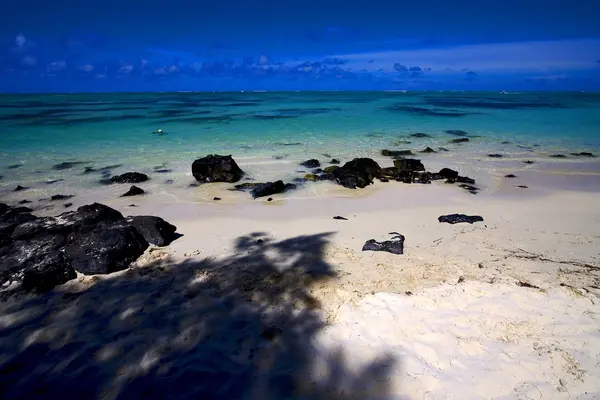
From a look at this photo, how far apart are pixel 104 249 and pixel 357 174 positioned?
284 inches

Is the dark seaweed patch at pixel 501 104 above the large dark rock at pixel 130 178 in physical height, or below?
above

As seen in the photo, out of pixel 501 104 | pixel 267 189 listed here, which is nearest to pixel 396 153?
pixel 267 189

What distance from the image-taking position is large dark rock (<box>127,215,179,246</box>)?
21.4 ft

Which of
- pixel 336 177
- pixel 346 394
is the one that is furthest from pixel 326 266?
pixel 336 177

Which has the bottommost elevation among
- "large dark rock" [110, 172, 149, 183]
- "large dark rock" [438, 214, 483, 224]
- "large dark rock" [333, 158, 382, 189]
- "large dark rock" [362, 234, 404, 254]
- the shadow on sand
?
the shadow on sand

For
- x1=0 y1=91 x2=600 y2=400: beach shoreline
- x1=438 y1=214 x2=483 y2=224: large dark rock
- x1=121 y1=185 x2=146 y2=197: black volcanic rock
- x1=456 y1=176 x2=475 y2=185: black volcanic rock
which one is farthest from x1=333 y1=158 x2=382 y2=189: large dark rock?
x1=121 y1=185 x2=146 y2=197: black volcanic rock

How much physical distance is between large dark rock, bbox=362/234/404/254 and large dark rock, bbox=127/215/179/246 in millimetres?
3818

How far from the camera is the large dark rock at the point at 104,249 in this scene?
551 cm

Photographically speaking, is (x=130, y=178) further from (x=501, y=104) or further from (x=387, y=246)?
(x=501, y=104)

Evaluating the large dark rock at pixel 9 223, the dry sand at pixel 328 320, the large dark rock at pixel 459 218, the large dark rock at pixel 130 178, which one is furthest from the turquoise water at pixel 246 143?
the dry sand at pixel 328 320

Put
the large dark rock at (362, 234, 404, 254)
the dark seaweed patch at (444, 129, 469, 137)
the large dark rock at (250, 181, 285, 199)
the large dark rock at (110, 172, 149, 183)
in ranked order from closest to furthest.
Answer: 1. the large dark rock at (362, 234, 404, 254)
2. the large dark rock at (250, 181, 285, 199)
3. the large dark rock at (110, 172, 149, 183)
4. the dark seaweed patch at (444, 129, 469, 137)

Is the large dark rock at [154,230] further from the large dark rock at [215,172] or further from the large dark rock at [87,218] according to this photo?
the large dark rock at [215,172]

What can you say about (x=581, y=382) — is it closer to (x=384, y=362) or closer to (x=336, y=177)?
(x=384, y=362)

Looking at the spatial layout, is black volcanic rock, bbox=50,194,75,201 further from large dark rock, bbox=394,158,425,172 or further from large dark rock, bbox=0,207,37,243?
large dark rock, bbox=394,158,425,172
